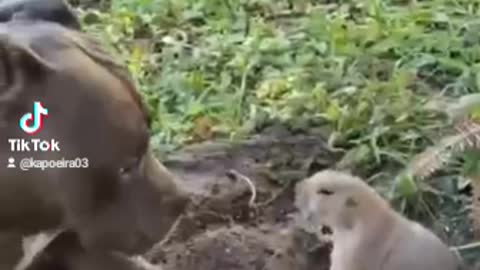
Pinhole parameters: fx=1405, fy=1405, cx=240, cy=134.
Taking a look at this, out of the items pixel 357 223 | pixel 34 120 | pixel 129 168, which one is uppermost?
pixel 34 120

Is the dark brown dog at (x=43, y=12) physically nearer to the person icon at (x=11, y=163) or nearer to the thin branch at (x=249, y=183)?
the person icon at (x=11, y=163)

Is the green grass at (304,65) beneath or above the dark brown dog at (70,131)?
beneath

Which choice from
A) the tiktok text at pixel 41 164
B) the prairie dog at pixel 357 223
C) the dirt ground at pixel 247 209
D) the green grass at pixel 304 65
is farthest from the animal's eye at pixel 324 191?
the tiktok text at pixel 41 164

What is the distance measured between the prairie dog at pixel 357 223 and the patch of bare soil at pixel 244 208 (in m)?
0.16

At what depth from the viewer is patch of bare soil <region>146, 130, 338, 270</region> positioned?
272 centimetres

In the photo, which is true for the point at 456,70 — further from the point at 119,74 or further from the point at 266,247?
the point at 119,74

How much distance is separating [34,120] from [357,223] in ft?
2.95

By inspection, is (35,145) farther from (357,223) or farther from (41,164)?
(357,223)

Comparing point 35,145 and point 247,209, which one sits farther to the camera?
point 247,209

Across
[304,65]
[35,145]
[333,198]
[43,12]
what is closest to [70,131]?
[35,145]

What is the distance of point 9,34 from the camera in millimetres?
1816

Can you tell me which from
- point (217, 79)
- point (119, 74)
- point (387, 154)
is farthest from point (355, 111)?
point (119, 74)

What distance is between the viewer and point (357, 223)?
2.56 metres

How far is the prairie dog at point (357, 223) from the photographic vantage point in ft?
8.13
